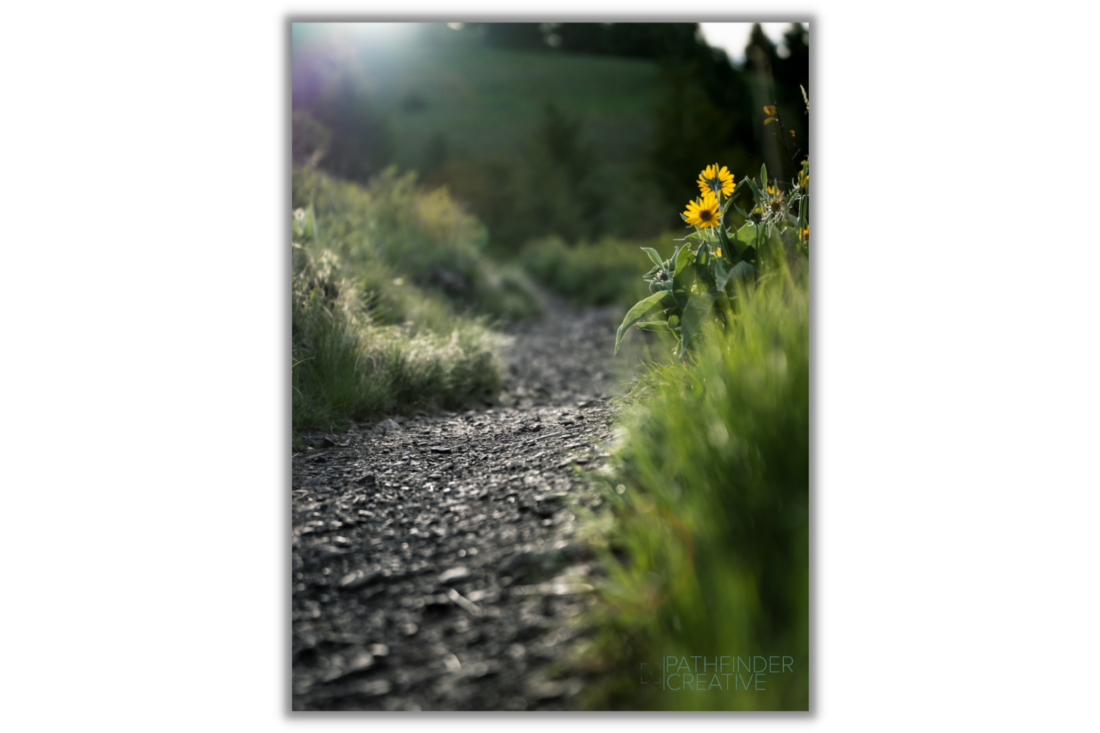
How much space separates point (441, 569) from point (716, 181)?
200 centimetres

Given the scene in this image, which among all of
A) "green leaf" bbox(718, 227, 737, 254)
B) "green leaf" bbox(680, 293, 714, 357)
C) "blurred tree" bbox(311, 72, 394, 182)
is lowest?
Answer: "green leaf" bbox(680, 293, 714, 357)

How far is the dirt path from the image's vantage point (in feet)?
4.49

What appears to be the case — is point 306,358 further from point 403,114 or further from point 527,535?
point 403,114

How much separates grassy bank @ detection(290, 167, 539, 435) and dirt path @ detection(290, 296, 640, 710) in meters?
0.64

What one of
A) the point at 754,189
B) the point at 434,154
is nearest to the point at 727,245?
the point at 754,189

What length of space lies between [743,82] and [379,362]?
27576 mm

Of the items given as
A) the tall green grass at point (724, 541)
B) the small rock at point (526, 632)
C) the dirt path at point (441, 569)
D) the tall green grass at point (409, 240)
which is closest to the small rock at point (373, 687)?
the dirt path at point (441, 569)

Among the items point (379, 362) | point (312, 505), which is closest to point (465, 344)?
point (379, 362)

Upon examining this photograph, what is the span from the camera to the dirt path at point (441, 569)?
53.9 inches

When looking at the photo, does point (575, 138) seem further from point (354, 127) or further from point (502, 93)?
point (502, 93)

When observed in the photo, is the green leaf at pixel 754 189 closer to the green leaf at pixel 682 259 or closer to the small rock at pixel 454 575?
the green leaf at pixel 682 259

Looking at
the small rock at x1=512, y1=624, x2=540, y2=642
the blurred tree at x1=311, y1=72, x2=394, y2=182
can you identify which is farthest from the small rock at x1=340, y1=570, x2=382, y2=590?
the blurred tree at x1=311, y1=72, x2=394, y2=182

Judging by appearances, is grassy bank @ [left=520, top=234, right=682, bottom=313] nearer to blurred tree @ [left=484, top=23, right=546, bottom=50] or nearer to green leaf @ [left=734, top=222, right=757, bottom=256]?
green leaf @ [left=734, top=222, right=757, bottom=256]

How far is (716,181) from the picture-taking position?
2621 mm
